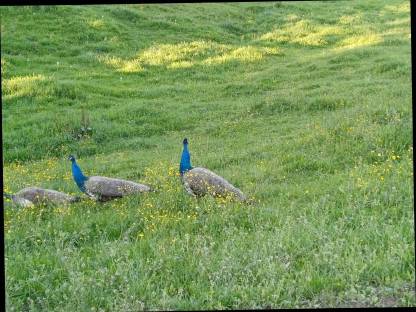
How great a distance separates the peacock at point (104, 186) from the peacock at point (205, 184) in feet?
1.75

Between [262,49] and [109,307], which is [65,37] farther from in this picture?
[109,307]

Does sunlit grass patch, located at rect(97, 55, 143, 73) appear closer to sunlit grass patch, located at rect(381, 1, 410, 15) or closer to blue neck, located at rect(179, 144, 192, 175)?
blue neck, located at rect(179, 144, 192, 175)

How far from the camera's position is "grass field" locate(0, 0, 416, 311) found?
595 cm

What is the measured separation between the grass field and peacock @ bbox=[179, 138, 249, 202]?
14cm

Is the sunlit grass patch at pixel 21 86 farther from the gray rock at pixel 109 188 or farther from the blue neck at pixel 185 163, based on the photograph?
the blue neck at pixel 185 163

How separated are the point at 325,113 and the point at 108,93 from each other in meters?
3.30

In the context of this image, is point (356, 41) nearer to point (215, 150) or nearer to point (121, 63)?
point (215, 150)

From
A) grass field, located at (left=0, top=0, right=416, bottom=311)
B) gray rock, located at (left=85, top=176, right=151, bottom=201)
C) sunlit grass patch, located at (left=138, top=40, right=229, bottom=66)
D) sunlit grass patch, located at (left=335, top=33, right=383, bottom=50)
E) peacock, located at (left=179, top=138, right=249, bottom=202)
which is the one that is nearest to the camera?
grass field, located at (left=0, top=0, right=416, bottom=311)

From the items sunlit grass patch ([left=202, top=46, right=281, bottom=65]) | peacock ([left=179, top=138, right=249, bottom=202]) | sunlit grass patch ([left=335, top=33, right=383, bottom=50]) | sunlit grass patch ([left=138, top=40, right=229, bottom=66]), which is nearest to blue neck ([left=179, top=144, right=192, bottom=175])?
peacock ([left=179, top=138, right=249, bottom=202])

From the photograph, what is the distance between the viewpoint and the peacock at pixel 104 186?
728 cm

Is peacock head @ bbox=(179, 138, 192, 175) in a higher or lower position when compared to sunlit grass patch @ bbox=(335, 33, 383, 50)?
lower

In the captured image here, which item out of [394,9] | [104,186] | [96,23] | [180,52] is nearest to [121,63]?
[180,52]

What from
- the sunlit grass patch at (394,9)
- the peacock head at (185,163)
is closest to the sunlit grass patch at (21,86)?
the peacock head at (185,163)

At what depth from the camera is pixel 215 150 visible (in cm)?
774
